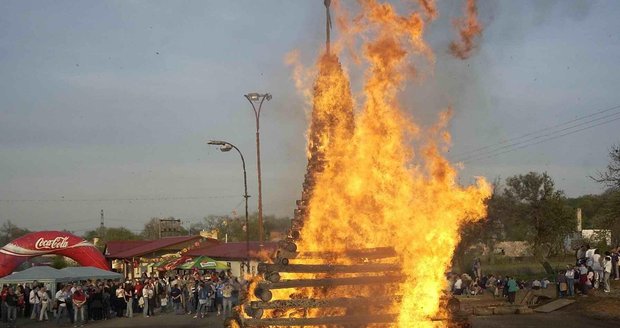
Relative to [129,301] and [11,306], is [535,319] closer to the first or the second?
[129,301]

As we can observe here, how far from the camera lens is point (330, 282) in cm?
1369

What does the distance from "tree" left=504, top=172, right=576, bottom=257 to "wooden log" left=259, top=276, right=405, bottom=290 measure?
142 feet

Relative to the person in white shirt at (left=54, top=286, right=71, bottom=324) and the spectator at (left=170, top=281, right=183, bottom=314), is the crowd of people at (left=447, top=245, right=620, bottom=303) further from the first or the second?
the person in white shirt at (left=54, top=286, right=71, bottom=324)

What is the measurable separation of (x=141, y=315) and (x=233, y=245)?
69.9 ft

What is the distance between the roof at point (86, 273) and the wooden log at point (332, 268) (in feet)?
73.3

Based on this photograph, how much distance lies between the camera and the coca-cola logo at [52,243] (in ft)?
118

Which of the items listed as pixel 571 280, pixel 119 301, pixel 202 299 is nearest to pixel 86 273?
pixel 119 301

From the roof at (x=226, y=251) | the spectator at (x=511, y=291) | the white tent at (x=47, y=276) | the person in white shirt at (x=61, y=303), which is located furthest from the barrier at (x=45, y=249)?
the spectator at (x=511, y=291)

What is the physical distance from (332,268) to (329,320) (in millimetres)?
986

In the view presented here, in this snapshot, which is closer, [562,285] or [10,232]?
[562,285]

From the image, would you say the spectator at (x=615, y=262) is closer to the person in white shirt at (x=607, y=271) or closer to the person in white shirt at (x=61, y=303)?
the person in white shirt at (x=607, y=271)

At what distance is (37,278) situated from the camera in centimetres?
3150

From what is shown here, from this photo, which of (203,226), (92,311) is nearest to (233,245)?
(92,311)

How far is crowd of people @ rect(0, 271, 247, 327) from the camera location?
2759 centimetres
